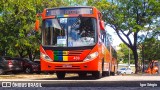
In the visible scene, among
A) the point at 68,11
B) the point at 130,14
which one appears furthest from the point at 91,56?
the point at 130,14

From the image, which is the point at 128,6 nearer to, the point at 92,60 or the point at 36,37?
the point at 36,37

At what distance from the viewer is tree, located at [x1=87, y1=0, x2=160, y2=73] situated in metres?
39.2

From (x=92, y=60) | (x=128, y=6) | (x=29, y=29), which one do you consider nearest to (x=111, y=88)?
(x=92, y=60)

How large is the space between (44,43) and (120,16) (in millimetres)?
24890

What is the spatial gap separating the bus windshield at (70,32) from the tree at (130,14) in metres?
24.1

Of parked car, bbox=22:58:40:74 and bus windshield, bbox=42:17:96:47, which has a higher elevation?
bus windshield, bbox=42:17:96:47

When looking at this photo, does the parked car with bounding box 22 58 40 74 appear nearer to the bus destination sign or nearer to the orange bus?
the bus destination sign

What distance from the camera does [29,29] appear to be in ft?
121

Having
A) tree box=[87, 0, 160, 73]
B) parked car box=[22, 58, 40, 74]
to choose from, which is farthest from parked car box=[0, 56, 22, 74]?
tree box=[87, 0, 160, 73]

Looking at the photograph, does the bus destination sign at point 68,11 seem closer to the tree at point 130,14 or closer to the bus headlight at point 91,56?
the bus headlight at point 91,56

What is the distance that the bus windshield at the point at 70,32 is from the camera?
14.9m

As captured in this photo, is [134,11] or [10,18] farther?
[134,11]

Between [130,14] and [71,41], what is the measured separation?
26359 mm

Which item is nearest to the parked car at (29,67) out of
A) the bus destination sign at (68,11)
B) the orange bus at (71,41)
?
the bus destination sign at (68,11)
